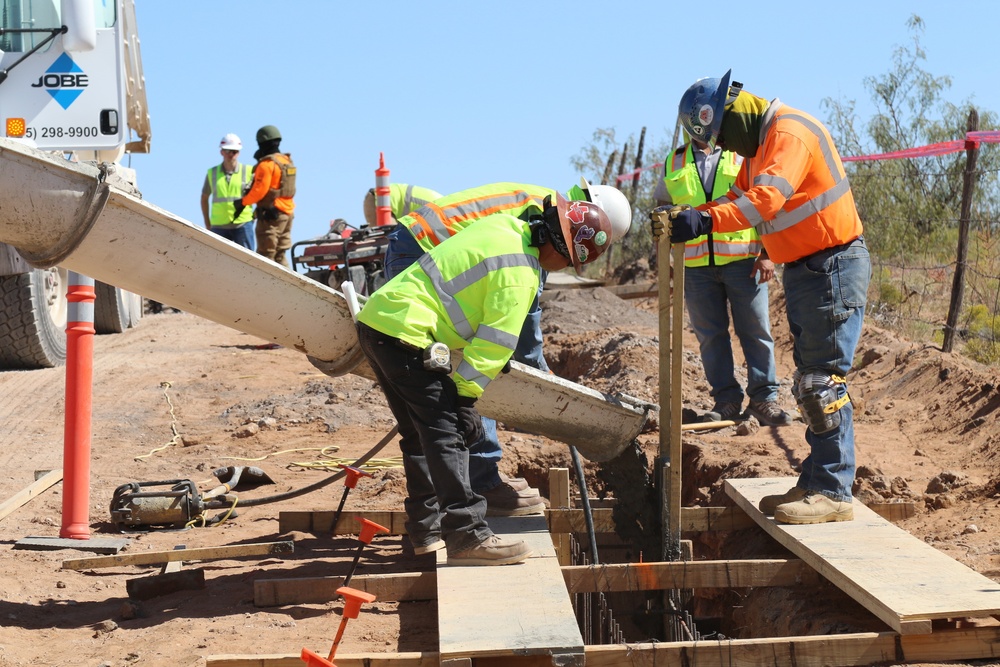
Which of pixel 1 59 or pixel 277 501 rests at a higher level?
pixel 1 59

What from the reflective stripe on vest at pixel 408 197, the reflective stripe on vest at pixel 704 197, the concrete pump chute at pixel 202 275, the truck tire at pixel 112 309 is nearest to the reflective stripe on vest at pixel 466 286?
the concrete pump chute at pixel 202 275

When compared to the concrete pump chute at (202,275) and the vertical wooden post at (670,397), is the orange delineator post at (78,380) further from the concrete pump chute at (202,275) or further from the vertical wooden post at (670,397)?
the vertical wooden post at (670,397)

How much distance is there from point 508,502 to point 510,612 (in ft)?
4.87

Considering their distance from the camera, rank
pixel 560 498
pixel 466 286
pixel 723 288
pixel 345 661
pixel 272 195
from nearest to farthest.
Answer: pixel 345 661
pixel 466 286
pixel 560 498
pixel 723 288
pixel 272 195

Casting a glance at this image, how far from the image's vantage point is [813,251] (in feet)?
17.0

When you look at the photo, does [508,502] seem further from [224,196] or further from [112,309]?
[112,309]

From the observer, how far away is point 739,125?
206 inches

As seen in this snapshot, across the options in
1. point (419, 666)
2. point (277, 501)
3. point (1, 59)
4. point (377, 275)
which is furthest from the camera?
point (377, 275)

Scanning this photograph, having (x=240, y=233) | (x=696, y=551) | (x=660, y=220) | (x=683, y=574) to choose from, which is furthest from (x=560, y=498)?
(x=240, y=233)

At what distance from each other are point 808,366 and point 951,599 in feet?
4.55

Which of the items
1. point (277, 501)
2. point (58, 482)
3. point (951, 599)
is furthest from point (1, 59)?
point (951, 599)

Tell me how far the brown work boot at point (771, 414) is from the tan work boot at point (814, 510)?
94.4 inches

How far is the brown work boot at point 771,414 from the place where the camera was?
767 centimetres

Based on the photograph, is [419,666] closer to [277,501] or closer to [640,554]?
[640,554]
